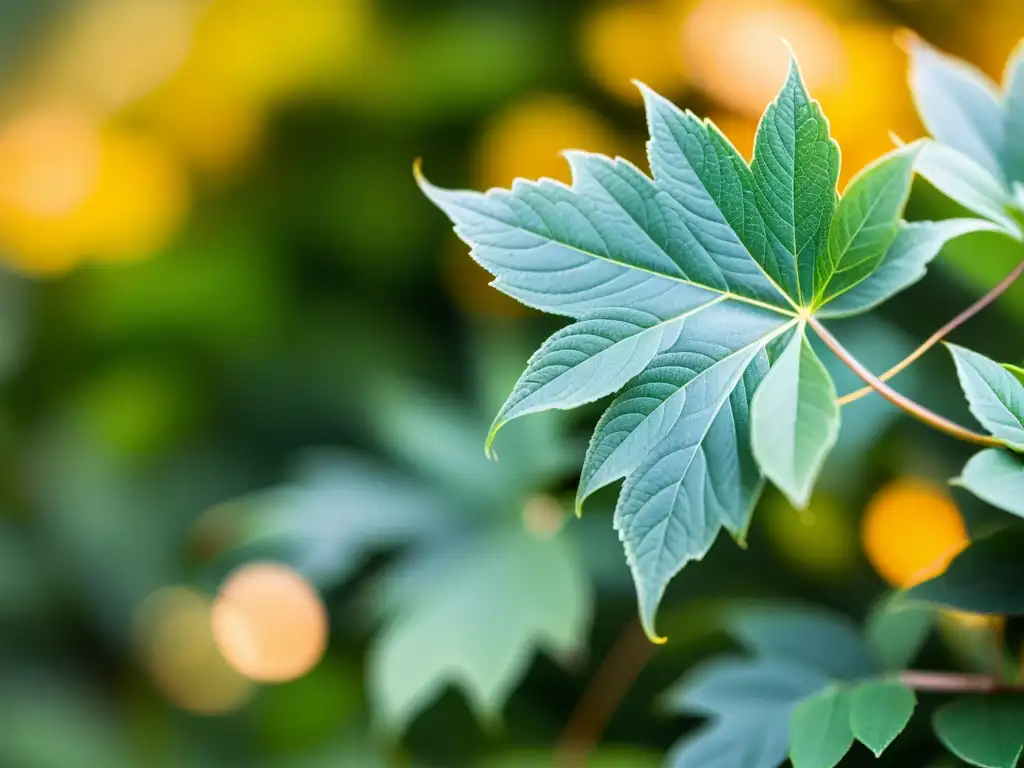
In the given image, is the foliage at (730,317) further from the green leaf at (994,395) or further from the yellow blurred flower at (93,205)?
the yellow blurred flower at (93,205)

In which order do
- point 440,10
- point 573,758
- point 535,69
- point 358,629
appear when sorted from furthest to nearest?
point 440,10 < point 535,69 < point 358,629 < point 573,758

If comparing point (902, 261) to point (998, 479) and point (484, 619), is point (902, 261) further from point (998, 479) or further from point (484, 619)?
point (484, 619)

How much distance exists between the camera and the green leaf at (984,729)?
1.15ft

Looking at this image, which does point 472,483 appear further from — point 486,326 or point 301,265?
point 301,265

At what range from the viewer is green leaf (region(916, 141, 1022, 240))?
0.37 metres

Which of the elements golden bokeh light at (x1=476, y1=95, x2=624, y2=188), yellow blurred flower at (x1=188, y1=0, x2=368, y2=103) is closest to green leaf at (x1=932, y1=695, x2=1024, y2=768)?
golden bokeh light at (x1=476, y1=95, x2=624, y2=188)

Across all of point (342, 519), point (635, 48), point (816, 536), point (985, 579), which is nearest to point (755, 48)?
point (635, 48)

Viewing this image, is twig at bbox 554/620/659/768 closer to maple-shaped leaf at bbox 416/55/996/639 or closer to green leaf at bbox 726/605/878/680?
green leaf at bbox 726/605/878/680

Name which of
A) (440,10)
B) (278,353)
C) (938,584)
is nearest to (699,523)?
(938,584)

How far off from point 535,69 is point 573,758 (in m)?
0.86

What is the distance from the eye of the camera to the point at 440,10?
1325 millimetres

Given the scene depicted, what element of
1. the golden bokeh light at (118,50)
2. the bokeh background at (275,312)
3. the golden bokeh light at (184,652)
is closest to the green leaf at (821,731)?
the bokeh background at (275,312)

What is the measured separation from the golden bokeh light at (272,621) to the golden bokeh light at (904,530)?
567 millimetres

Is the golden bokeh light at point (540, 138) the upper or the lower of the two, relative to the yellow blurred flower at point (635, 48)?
lower
